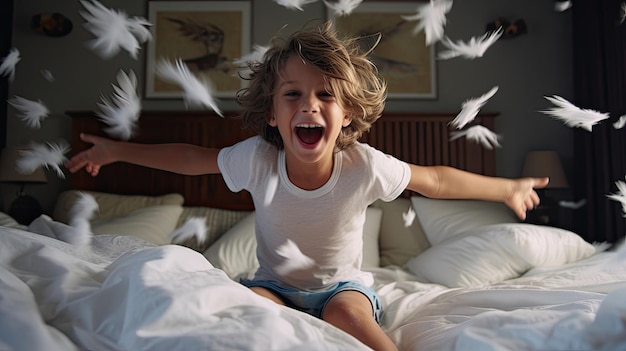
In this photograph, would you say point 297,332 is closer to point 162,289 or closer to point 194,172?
A: point 162,289

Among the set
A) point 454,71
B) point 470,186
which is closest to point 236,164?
point 470,186

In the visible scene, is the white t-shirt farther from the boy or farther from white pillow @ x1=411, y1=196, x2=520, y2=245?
white pillow @ x1=411, y1=196, x2=520, y2=245

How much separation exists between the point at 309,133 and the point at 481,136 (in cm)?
218

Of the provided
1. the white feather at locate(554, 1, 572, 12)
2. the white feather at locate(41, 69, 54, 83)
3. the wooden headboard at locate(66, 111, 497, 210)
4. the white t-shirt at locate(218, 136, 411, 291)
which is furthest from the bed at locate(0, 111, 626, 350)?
the white feather at locate(554, 1, 572, 12)

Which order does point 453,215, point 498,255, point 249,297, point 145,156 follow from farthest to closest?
point 453,215
point 498,255
point 145,156
point 249,297

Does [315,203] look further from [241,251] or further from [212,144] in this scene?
[212,144]

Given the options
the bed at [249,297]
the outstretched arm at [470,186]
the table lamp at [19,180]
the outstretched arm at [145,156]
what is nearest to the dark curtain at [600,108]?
the bed at [249,297]

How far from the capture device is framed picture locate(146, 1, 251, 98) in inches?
136

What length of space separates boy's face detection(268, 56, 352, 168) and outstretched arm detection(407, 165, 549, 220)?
28 cm

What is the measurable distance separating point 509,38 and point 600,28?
524 mm

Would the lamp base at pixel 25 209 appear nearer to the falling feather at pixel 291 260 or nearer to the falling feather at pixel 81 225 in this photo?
the falling feather at pixel 81 225

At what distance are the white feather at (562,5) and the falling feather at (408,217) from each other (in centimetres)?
163

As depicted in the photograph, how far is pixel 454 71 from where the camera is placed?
3.50 meters

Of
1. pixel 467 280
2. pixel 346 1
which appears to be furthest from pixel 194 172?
pixel 346 1
